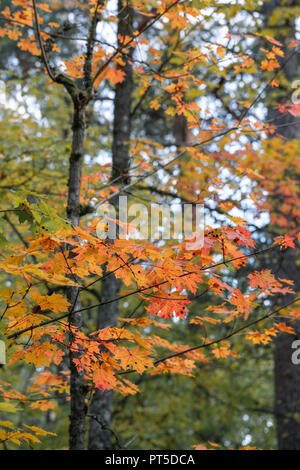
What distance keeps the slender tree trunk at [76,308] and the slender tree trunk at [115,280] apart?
1108mm

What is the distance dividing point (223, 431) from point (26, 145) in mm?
9715

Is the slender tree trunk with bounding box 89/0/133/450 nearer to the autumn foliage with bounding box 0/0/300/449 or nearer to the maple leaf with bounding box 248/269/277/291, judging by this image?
the autumn foliage with bounding box 0/0/300/449

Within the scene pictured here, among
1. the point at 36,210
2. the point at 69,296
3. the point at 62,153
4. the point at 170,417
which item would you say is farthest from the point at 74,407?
the point at 170,417

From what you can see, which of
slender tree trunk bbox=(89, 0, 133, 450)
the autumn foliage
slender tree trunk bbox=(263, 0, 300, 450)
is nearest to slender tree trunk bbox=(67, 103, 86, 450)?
the autumn foliage

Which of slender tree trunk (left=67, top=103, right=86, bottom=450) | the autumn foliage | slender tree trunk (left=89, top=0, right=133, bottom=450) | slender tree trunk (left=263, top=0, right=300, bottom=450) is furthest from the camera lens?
slender tree trunk (left=263, top=0, right=300, bottom=450)

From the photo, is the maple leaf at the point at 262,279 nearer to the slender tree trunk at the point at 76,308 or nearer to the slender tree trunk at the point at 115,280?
the slender tree trunk at the point at 76,308

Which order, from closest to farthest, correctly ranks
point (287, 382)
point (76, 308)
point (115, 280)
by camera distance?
1. point (76, 308)
2. point (115, 280)
3. point (287, 382)

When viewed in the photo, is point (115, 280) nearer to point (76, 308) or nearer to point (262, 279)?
point (76, 308)

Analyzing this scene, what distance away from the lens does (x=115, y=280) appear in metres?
4.88

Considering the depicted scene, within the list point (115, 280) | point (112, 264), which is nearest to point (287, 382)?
point (115, 280)

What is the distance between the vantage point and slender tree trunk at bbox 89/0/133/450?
14.7ft

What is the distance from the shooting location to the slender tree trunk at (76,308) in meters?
2.87

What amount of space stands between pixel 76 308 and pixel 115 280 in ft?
6.53

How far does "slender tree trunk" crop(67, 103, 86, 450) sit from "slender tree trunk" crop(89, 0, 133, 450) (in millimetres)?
1108
